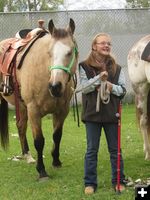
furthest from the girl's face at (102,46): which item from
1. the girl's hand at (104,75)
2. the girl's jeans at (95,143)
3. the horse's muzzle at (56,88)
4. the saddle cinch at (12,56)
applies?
the saddle cinch at (12,56)

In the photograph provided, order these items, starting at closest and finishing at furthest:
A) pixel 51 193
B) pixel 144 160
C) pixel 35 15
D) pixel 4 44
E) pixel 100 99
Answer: pixel 100 99 < pixel 51 193 < pixel 144 160 < pixel 4 44 < pixel 35 15

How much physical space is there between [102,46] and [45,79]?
0.95 m

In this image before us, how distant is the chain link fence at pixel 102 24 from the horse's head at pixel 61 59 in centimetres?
849

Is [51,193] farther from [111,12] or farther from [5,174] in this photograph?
[111,12]

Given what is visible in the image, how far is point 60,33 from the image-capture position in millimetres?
4695

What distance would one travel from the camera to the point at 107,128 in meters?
4.55

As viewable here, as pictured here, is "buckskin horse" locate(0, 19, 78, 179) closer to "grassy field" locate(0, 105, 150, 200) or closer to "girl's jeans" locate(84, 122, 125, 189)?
"grassy field" locate(0, 105, 150, 200)

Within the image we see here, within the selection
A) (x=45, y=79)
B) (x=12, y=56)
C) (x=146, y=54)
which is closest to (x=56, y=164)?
(x=45, y=79)

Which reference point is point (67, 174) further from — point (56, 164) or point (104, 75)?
point (104, 75)

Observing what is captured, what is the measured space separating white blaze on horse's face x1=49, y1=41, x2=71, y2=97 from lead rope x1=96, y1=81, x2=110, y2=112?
365 millimetres

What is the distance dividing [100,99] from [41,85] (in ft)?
3.15

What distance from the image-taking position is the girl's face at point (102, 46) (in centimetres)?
446

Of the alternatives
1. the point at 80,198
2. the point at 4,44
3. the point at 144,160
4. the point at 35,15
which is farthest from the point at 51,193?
the point at 35,15

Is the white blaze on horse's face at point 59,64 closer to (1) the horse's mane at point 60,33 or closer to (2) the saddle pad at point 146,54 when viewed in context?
(1) the horse's mane at point 60,33
